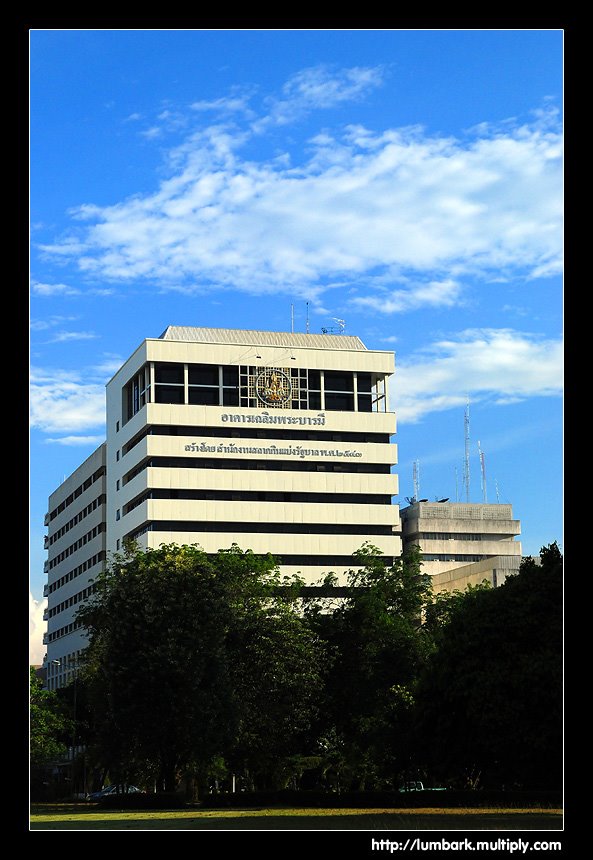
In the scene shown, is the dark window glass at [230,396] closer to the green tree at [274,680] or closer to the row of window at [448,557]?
the row of window at [448,557]

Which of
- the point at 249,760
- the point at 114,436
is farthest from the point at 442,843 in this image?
the point at 114,436

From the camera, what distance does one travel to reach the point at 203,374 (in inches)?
4796

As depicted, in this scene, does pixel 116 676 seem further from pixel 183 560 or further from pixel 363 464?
pixel 363 464

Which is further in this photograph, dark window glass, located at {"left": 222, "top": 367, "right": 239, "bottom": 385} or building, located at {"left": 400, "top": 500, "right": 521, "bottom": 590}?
building, located at {"left": 400, "top": 500, "right": 521, "bottom": 590}

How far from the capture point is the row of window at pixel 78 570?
132m

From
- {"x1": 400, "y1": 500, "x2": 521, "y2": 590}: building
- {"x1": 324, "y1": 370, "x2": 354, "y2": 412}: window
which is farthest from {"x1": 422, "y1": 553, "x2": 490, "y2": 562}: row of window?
{"x1": 324, "y1": 370, "x2": 354, "y2": 412}: window

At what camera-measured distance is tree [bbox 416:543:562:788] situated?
36.9 m

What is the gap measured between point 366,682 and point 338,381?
68.7 meters

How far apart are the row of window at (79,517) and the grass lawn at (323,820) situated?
88.4m

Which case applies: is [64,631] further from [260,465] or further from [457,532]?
[457,532]

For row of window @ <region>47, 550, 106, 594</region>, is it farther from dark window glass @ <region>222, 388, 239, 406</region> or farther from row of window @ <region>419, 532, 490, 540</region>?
row of window @ <region>419, 532, 490, 540</region>

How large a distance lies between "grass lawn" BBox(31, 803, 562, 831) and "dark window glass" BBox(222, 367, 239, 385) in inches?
3057

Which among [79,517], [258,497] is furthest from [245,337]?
[79,517]

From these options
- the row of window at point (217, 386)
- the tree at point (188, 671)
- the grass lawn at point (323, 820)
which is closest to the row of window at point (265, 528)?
the row of window at point (217, 386)
